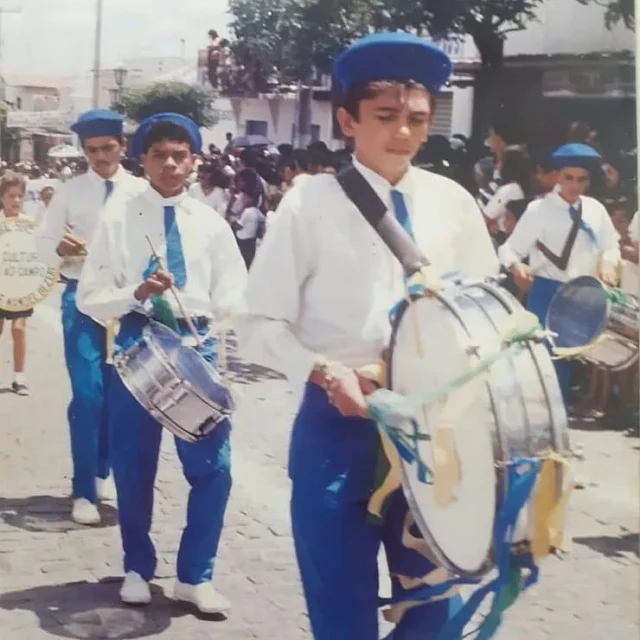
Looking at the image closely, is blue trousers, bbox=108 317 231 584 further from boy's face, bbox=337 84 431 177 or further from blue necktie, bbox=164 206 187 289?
boy's face, bbox=337 84 431 177

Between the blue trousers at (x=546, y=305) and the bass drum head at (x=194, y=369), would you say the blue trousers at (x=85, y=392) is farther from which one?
the blue trousers at (x=546, y=305)

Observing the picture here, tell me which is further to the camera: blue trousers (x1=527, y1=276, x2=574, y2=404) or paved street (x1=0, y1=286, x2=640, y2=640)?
paved street (x1=0, y1=286, x2=640, y2=640)

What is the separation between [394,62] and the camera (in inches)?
59.2

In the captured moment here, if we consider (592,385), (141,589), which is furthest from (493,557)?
(141,589)

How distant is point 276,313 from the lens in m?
1.54

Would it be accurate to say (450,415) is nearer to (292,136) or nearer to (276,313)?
(276,313)

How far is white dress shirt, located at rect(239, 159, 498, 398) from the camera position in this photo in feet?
Result: 4.97

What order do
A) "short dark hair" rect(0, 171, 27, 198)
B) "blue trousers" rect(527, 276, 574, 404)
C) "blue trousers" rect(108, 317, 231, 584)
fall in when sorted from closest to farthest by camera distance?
1. "blue trousers" rect(527, 276, 574, 404)
2. "blue trousers" rect(108, 317, 231, 584)
3. "short dark hair" rect(0, 171, 27, 198)

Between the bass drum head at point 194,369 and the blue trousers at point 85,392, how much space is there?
0.46 feet

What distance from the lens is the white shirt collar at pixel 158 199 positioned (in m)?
1.73

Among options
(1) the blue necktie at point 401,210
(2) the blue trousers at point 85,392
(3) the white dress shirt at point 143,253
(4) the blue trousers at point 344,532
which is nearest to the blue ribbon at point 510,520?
(4) the blue trousers at point 344,532

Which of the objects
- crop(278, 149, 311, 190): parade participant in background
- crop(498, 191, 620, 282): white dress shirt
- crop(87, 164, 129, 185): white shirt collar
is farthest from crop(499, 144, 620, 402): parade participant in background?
crop(87, 164, 129, 185): white shirt collar

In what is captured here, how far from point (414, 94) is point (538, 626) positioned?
2.89 feet

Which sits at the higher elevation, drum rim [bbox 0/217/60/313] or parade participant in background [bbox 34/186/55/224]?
parade participant in background [bbox 34/186/55/224]
